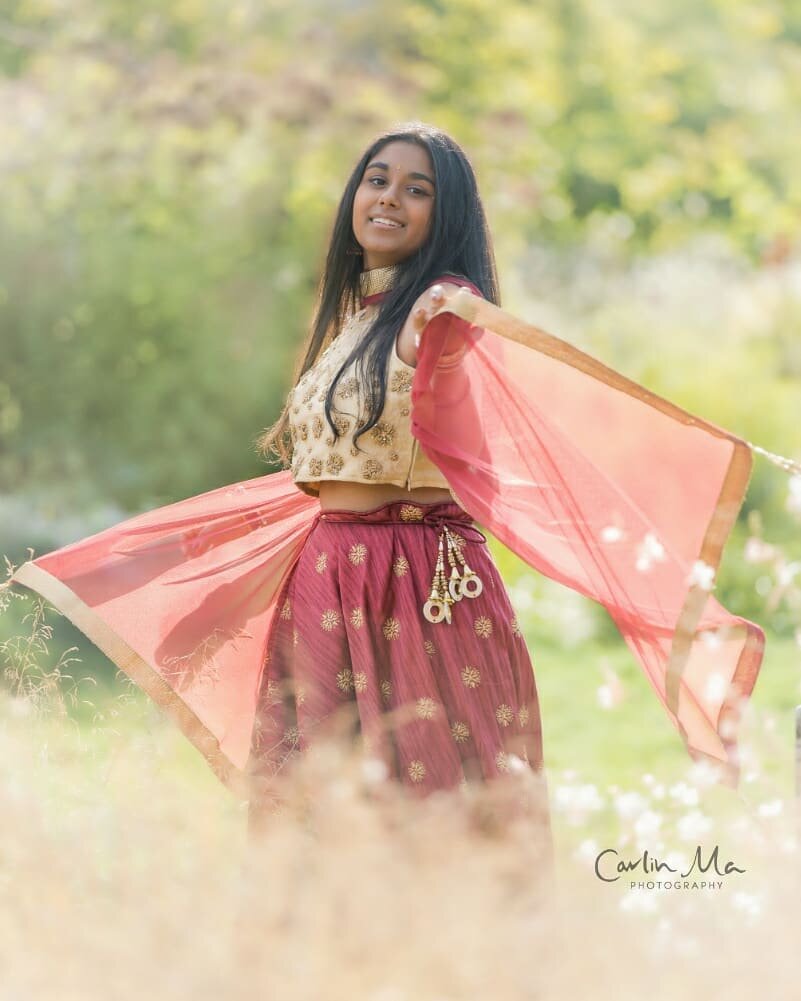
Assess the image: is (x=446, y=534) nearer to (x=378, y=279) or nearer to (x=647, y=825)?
(x=378, y=279)

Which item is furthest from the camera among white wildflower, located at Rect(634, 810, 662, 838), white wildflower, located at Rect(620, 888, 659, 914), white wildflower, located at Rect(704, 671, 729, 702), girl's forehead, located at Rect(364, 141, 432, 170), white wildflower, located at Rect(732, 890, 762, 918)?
girl's forehead, located at Rect(364, 141, 432, 170)

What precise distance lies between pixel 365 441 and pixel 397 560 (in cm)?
23

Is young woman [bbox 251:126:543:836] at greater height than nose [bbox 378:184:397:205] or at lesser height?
lesser

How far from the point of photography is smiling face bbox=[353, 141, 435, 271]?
2840 millimetres

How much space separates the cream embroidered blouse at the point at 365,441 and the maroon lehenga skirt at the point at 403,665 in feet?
0.26

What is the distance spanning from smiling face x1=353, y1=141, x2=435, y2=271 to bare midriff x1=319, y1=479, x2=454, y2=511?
1.53 feet

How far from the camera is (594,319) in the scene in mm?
11016

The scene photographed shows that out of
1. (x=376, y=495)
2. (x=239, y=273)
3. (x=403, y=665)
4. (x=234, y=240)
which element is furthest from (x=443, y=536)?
(x=234, y=240)

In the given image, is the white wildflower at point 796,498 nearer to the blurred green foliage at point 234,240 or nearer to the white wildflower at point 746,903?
the white wildflower at point 746,903

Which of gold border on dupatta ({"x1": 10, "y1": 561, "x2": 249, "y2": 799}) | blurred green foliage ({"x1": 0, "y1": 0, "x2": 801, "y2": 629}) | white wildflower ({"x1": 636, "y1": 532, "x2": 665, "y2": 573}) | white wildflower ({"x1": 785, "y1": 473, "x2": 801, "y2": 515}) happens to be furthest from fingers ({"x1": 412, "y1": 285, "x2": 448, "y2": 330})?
blurred green foliage ({"x1": 0, "y1": 0, "x2": 801, "y2": 629})

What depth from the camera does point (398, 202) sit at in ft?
9.29

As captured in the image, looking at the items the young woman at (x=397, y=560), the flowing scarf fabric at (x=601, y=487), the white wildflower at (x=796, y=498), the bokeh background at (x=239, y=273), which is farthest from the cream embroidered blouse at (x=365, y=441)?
the bokeh background at (x=239, y=273)

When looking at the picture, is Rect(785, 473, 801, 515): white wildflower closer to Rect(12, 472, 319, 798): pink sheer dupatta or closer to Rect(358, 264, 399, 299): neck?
Rect(358, 264, 399, 299): neck

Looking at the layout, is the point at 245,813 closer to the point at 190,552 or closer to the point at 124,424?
the point at 190,552
